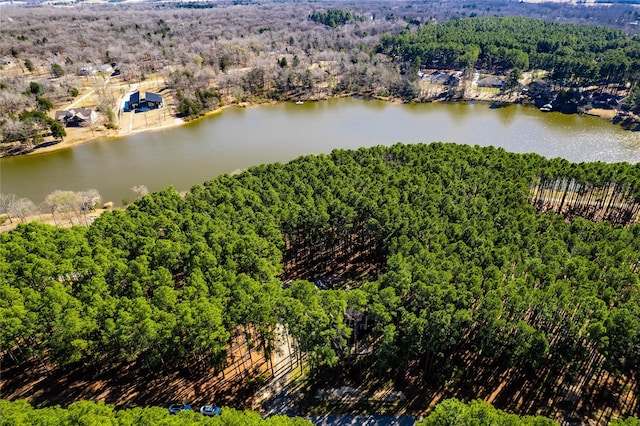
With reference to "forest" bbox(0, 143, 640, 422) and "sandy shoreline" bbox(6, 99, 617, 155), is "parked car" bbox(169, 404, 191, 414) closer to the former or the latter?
"forest" bbox(0, 143, 640, 422)

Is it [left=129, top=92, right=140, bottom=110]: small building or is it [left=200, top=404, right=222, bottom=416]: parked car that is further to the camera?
[left=129, top=92, right=140, bottom=110]: small building

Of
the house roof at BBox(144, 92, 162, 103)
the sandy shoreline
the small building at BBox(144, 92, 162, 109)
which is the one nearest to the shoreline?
the sandy shoreline

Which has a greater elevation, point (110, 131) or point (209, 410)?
point (110, 131)

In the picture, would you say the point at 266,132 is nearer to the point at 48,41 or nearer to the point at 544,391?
the point at 544,391

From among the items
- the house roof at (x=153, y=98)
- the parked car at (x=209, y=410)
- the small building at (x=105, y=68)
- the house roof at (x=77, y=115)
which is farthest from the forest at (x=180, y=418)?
the small building at (x=105, y=68)

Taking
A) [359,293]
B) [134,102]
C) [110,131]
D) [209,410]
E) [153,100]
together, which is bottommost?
[209,410]

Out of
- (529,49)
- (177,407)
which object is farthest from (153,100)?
(529,49)

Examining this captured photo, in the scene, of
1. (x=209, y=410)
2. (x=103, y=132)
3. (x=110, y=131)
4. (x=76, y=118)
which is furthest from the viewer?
(x=110, y=131)

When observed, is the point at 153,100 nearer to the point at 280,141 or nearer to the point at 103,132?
the point at 103,132
